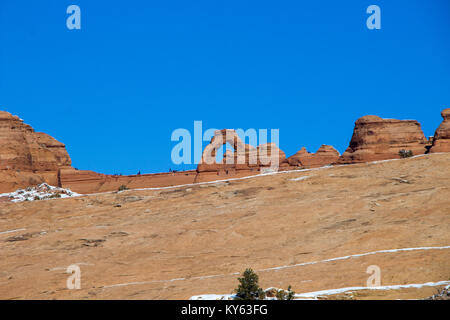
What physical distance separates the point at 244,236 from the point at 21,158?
123 ft

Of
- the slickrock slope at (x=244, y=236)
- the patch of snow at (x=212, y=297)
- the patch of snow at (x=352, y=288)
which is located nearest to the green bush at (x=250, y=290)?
the patch of snow at (x=212, y=297)

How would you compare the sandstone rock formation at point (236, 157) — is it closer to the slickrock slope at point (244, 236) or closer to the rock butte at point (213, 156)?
the rock butte at point (213, 156)

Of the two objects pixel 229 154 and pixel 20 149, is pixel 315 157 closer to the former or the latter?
pixel 229 154

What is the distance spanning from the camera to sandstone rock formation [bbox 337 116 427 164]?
5778 cm

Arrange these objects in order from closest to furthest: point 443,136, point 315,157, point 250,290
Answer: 1. point 250,290
2. point 443,136
3. point 315,157

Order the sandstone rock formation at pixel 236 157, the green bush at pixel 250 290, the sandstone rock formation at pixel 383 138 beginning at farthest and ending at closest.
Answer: the sandstone rock formation at pixel 383 138 < the sandstone rock formation at pixel 236 157 < the green bush at pixel 250 290

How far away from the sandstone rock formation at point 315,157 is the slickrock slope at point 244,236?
120 feet

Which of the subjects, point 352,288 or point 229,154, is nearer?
point 352,288

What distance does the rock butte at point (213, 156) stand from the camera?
51344 millimetres

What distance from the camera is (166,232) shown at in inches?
902

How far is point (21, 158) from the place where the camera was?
169 feet

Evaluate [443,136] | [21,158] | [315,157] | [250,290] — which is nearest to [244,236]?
[250,290]

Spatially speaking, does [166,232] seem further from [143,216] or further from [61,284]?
[61,284]
